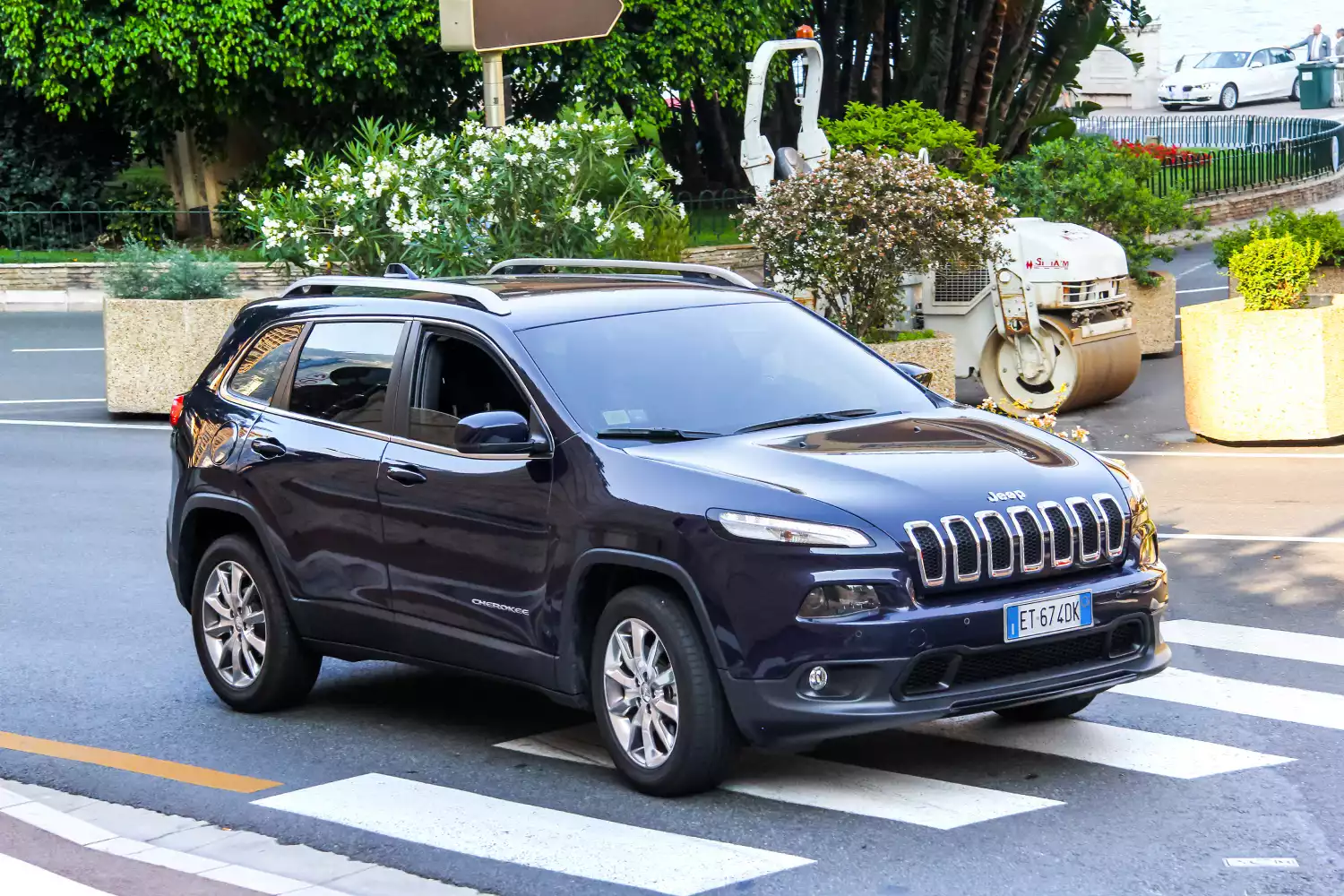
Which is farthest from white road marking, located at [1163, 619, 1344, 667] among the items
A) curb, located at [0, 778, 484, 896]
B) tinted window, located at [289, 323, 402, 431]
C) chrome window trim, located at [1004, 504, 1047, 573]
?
curb, located at [0, 778, 484, 896]

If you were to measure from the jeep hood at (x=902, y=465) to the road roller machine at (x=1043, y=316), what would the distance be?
378 inches

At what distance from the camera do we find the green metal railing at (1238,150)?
113 feet

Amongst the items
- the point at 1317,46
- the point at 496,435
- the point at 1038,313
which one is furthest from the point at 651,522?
the point at 1317,46

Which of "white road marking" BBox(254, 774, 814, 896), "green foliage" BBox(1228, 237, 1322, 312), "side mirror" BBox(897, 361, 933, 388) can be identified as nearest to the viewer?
"white road marking" BBox(254, 774, 814, 896)

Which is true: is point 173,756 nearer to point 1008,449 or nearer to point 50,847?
point 50,847

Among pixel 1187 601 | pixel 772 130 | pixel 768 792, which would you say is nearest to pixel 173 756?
pixel 768 792

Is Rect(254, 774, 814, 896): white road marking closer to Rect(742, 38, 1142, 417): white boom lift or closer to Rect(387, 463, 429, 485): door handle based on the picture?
Rect(387, 463, 429, 485): door handle

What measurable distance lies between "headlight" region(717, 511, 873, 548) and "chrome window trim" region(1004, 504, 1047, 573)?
503 millimetres

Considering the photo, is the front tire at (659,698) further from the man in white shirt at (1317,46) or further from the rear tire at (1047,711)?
the man in white shirt at (1317,46)

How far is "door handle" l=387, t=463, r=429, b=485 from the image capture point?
7137 mm

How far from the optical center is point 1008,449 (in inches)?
261

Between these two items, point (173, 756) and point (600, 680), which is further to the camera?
point (173, 756)

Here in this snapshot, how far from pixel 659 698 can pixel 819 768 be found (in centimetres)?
A: 79

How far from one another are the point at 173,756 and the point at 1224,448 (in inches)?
374
